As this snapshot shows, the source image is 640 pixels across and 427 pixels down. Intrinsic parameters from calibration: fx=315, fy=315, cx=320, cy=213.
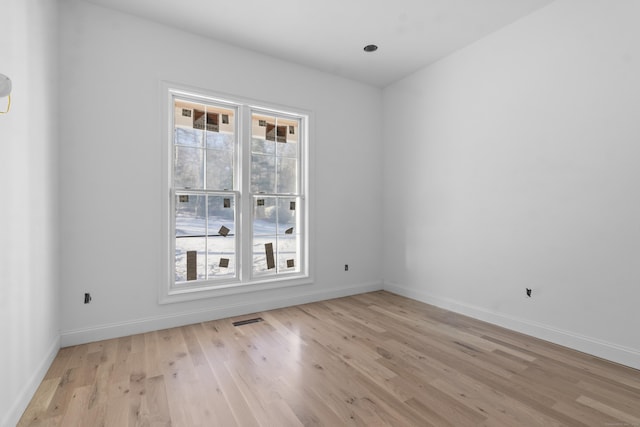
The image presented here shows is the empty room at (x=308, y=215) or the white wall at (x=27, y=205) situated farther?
the empty room at (x=308, y=215)

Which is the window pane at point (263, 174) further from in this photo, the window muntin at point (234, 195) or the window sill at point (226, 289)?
the window sill at point (226, 289)

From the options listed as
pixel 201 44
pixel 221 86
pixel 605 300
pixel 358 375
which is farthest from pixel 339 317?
pixel 201 44

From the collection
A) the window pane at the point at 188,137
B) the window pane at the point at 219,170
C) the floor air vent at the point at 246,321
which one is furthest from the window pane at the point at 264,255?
the window pane at the point at 188,137

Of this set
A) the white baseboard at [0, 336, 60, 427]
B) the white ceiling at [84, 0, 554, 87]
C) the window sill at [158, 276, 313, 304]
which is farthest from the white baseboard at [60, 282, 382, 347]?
the white ceiling at [84, 0, 554, 87]

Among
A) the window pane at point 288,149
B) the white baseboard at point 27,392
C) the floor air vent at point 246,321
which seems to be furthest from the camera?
the window pane at point 288,149

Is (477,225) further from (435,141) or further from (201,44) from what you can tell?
(201,44)

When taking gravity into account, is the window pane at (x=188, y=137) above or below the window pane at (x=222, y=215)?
above

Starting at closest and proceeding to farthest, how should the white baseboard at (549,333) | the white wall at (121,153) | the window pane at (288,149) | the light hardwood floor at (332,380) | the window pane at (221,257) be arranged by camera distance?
the light hardwood floor at (332,380), the white baseboard at (549,333), the white wall at (121,153), the window pane at (221,257), the window pane at (288,149)

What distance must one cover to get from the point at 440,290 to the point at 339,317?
139 centimetres

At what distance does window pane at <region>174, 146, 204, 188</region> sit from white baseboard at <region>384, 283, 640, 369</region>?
3.19 meters

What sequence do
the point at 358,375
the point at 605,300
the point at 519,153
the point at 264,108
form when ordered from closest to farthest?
the point at 358,375 < the point at 605,300 < the point at 519,153 < the point at 264,108

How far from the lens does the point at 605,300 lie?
2621 millimetres

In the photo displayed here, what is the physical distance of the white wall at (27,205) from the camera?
5.65 feet

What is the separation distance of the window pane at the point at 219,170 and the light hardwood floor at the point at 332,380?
1547mm
